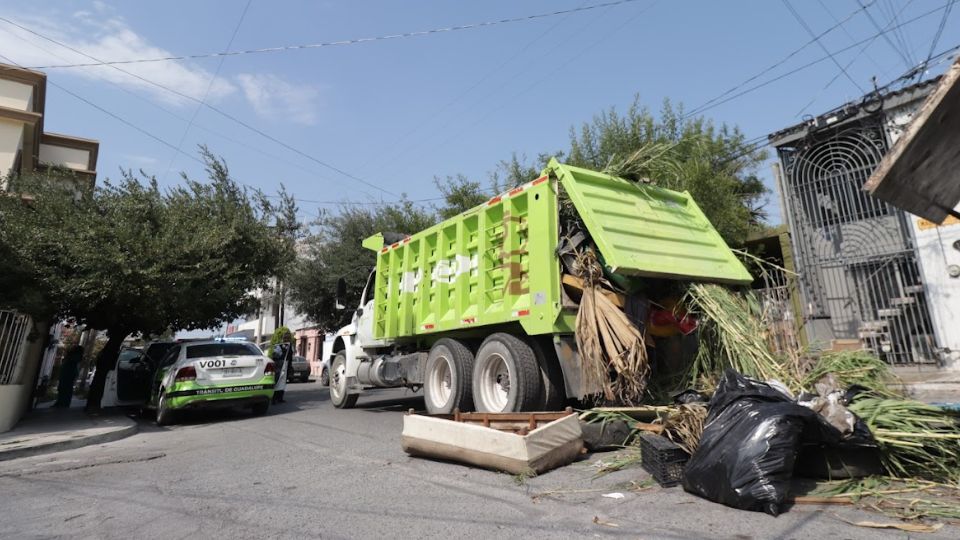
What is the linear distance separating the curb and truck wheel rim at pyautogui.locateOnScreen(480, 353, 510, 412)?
5.51 m

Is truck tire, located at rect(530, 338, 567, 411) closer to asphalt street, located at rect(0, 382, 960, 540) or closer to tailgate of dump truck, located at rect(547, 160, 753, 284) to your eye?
asphalt street, located at rect(0, 382, 960, 540)

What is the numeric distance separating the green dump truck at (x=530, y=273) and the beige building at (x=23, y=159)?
6006 mm

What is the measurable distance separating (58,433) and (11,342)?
5.82 ft

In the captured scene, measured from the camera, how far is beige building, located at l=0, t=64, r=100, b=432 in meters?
8.12

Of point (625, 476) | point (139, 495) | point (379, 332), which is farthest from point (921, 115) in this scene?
point (379, 332)

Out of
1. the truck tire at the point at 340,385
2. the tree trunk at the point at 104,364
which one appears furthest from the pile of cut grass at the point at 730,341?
the tree trunk at the point at 104,364

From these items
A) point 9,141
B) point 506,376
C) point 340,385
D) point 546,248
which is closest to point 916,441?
point 546,248

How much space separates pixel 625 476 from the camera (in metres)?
4.02

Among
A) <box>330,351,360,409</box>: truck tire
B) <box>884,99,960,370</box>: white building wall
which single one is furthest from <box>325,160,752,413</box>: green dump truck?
<box>884,99,960,370</box>: white building wall

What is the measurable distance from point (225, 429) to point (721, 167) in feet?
43.8

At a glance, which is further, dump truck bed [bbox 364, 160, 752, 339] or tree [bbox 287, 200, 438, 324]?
tree [bbox 287, 200, 438, 324]

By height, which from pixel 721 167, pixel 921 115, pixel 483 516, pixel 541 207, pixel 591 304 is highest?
pixel 721 167

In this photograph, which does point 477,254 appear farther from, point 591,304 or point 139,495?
point 139,495

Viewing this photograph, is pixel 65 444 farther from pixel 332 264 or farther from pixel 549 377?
pixel 332 264
